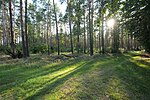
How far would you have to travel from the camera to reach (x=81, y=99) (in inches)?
306

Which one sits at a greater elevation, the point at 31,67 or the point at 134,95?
the point at 31,67

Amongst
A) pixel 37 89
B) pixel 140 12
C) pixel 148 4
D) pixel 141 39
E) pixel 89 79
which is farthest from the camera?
pixel 141 39

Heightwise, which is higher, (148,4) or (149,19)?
(148,4)

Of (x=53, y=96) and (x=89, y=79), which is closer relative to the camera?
(x=53, y=96)

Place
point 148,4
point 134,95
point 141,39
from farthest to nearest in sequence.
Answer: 1. point 141,39
2. point 148,4
3. point 134,95

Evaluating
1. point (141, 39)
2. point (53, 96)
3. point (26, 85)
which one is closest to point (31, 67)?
point (26, 85)

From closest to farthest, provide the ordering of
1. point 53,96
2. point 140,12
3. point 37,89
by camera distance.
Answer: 1. point 53,96
2. point 37,89
3. point 140,12

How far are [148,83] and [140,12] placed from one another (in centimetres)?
682

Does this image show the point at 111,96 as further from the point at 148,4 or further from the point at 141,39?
the point at 141,39

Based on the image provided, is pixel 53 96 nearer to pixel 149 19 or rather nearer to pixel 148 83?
pixel 148 83

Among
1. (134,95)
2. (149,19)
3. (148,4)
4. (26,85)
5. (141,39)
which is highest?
(148,4)

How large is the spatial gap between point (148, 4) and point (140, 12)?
205 centimetres

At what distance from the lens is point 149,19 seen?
47.9ft

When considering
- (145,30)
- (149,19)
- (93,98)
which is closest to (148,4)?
(149,19)
